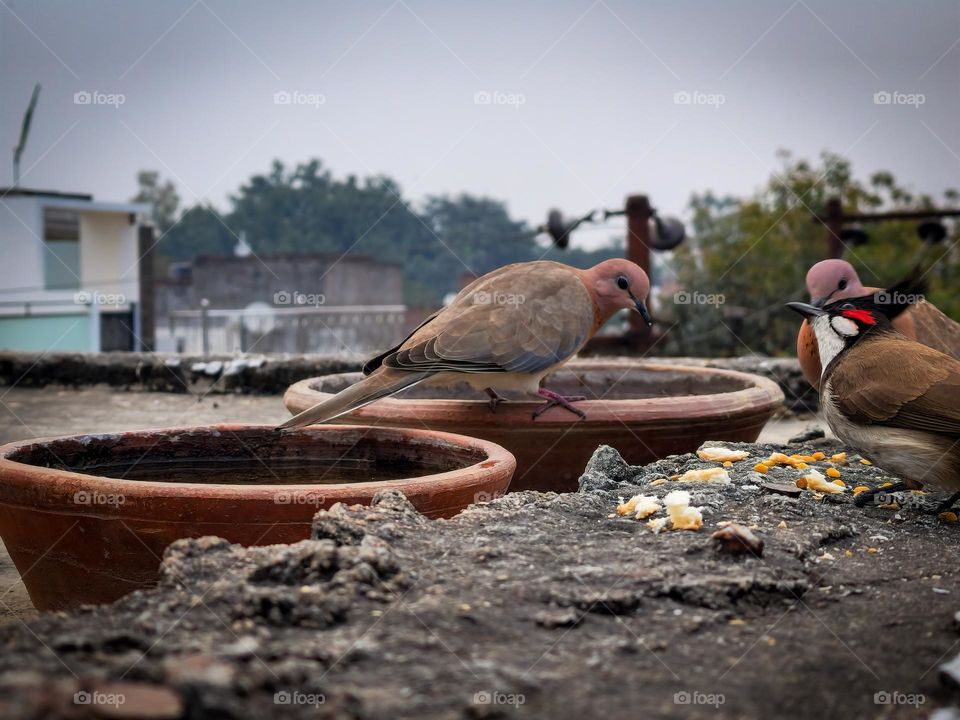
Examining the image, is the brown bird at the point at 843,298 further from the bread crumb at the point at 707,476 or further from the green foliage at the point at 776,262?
the green foliage at the point at 776,262

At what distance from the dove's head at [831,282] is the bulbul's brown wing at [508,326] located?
0.92 meters

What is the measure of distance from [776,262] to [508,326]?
13.3 metres

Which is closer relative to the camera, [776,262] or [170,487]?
[170,487]

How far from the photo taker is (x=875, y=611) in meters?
2.13

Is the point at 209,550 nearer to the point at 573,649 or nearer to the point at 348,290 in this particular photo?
the point at 573,649

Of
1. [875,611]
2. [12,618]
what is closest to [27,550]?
[12,618]

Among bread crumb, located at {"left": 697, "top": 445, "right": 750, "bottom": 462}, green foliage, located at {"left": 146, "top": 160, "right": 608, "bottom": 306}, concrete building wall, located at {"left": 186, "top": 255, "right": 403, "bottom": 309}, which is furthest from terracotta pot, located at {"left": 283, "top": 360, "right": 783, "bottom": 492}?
green foliage, located at {"left": 146, "top": 160, "right": 608, "bottom": 306}

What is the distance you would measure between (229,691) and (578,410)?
252 centimetres

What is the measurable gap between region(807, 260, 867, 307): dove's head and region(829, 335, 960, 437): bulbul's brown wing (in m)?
0.77

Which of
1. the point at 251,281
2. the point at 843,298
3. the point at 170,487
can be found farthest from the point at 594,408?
the point at 251,281

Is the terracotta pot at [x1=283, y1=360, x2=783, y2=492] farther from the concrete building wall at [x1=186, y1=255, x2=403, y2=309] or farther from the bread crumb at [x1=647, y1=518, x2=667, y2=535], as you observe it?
the concrete building wall at [x1=186, y1=255, x2=403, y2=309]

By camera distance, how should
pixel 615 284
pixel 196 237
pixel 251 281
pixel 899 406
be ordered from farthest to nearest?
pixel 196 237, pixel 251 281, pixel 615 284, pixel 899 406

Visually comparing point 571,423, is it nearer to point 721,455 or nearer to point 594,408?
point 594,408

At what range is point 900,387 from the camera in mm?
2965
